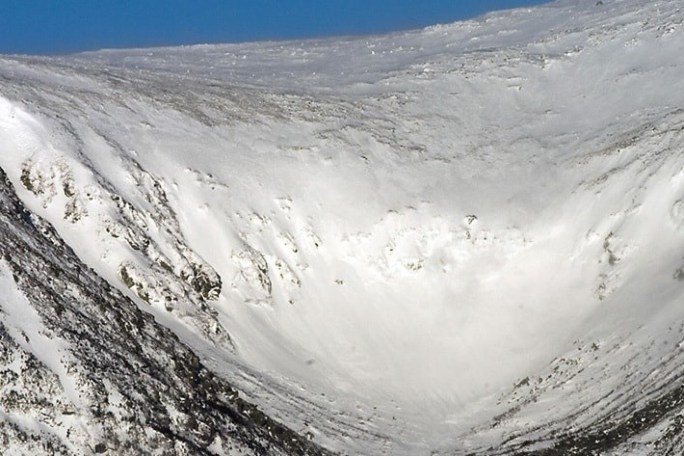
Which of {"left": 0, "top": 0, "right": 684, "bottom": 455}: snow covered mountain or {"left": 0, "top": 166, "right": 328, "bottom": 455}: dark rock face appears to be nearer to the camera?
{"left": 0, "top": 166, "right": 328, "bottom": 455}: dark rock face

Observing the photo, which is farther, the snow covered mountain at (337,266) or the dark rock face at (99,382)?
the snow covered mountain at (337,266)

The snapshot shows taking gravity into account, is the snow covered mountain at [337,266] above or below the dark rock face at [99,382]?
above

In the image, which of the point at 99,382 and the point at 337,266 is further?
the point at 337,266

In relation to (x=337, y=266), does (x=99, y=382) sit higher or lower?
lower

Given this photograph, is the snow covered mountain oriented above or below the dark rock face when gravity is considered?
above
